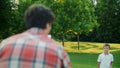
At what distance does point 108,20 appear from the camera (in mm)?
77875

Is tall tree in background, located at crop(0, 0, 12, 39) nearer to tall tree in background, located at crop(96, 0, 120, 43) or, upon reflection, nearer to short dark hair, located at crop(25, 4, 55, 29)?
tall tree in background, located at crop(96, 0, 120, 43)

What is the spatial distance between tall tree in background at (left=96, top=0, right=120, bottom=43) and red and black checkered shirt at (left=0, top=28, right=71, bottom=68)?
72.3 meters

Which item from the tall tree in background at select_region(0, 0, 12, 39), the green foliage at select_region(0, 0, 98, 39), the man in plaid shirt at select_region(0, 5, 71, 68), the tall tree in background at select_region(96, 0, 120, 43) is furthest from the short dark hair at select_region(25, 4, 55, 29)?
the tall tree in background at select_region(96, 0, 120, 43)

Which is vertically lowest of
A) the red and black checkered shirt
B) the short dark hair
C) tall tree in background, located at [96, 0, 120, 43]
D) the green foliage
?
tall tree in background, located at [96, 0, 120, 43]

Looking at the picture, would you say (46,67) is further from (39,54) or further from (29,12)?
(29,12)

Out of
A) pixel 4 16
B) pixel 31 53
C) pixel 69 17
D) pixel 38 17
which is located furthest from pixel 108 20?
pixel 31 53

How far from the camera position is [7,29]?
50.7 m

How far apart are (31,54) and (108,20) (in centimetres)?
7427

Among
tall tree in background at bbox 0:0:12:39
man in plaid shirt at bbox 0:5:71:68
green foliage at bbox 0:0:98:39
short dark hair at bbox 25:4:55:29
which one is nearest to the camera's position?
man in plaid shirt at bbox 0:5:71:68

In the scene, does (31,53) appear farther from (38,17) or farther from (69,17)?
(69,17)

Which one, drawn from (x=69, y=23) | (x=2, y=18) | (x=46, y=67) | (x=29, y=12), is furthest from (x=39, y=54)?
(x=69, y=23)

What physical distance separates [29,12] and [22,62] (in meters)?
0.51

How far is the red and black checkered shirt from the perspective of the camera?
4.15 meters

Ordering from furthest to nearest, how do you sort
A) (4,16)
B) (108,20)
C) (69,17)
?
1. (108,20)
2. (69,17)
3. (4,16)
